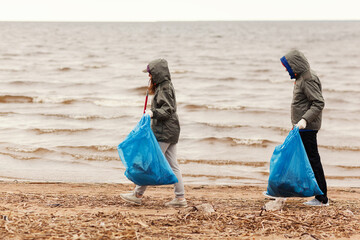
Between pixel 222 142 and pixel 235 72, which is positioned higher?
pixel 235 72

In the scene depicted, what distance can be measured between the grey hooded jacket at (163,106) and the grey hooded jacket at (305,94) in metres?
1.20

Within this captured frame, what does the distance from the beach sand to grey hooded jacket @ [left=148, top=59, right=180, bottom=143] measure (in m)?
0.76

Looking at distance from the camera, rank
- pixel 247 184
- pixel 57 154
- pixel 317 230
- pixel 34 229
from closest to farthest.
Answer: pixel 34 229, pixel 317 230, pixel 247 184, pixel 57 154

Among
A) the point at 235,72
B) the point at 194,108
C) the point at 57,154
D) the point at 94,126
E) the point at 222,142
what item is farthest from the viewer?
the point at 235,72

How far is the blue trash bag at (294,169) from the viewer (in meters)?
4.64

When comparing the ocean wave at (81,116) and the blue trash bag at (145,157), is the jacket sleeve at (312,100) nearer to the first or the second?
Answer: the blue trash bag at (145,157)

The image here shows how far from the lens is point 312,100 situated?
4684 millimetres

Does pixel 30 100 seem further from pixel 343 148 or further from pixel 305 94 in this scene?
pixel 305 94

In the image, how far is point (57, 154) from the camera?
864cm

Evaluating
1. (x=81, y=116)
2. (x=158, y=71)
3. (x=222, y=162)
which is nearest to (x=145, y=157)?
(x=158, y=71)

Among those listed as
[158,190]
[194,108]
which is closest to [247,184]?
[158,190]

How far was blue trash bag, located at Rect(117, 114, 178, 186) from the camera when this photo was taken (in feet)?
15.0

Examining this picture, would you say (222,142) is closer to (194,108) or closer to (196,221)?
(194,108)

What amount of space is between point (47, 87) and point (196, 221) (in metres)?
14.5
